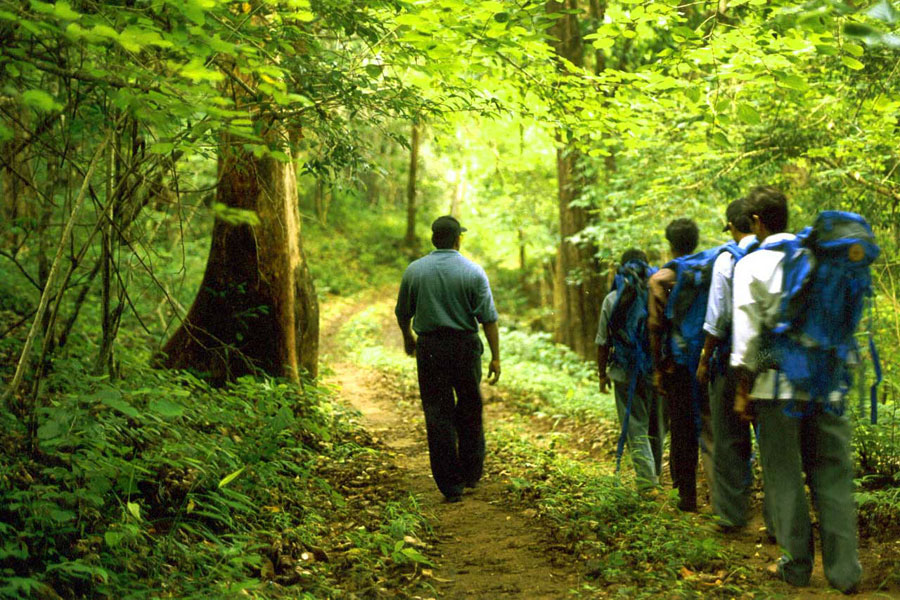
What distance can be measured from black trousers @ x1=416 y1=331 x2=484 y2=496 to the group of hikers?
0.03ft

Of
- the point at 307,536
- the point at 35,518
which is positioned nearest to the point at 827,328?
the point at 307,536

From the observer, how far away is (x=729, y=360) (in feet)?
15.7

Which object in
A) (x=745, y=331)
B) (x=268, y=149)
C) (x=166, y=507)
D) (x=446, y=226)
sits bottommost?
(x=166, y=507)

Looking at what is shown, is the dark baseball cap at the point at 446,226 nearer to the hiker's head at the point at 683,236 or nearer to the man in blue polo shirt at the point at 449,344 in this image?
the man in blue polo shirt at the point at 449,344

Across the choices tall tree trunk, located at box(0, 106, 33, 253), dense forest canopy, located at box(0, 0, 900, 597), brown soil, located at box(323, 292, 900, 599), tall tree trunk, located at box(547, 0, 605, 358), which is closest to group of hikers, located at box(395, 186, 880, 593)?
brown soil, located at box(323, 292, 900, 599)

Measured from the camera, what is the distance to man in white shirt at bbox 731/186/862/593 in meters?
3.74

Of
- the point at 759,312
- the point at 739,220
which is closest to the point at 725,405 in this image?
the point at 759,312

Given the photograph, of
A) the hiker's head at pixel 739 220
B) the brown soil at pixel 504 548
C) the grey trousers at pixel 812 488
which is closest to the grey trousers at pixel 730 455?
the brown soil at pixel 504 548

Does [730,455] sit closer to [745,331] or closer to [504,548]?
[745,331]

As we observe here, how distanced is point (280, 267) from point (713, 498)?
5.11 metres

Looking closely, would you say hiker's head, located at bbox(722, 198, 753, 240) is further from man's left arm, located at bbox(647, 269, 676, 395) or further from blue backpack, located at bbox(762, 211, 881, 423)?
blue backpack, located at bbox(762, 211, 881, 423)

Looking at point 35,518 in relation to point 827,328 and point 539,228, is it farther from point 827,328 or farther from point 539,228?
point 539,228

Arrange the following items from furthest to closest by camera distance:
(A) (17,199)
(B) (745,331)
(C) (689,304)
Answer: (A) (17,199)
(C) (689,304)
(B) (745,331)

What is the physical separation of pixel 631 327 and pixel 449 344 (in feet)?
5.34
